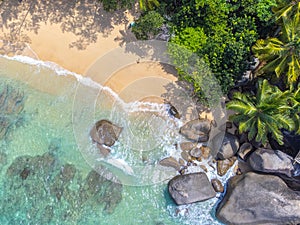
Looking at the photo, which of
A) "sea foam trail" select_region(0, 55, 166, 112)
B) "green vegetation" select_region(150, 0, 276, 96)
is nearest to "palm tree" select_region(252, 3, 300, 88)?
"green vegetation" select_region(150, 0, 276, 96)

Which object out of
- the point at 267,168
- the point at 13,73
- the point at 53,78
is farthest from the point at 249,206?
the point at 13,73

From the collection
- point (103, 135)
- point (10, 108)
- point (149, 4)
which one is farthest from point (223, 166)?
point (10, 108)

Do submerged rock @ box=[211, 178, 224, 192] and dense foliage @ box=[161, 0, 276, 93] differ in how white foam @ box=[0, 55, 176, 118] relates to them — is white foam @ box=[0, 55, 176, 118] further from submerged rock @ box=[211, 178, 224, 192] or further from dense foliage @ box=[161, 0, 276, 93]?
submerged rock @ box=[211, 178, 224, 192]

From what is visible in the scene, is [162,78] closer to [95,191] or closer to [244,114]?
[244,114]

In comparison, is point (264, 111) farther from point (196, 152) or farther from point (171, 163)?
point (171, 163)

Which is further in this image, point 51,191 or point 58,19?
point 58,19

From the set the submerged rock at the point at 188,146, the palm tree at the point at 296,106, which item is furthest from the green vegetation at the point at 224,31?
the submerged rock at the point at 188,146
